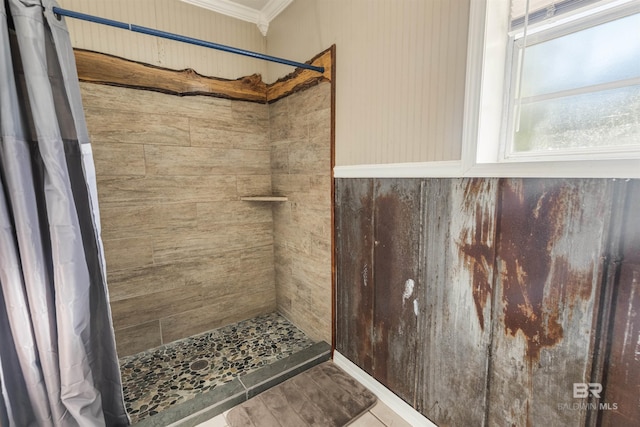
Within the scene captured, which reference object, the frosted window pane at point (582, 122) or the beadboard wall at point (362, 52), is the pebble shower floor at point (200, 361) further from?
the frosted window pane at point (582, 122)

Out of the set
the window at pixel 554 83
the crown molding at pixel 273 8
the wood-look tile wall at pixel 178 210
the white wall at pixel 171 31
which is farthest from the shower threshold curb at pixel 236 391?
the crown molding at pixel 273 8

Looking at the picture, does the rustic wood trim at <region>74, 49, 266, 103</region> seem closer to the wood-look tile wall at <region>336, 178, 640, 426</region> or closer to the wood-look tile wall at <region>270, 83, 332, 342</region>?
the wood-look tile wall at <region>270, 83, 332, 342</region>

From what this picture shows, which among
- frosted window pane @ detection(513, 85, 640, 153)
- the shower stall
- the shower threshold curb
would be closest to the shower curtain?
the shower threshold curb

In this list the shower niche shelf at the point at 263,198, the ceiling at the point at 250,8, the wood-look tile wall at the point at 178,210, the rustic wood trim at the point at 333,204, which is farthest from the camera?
the shower niche shelf at the point at 263,198

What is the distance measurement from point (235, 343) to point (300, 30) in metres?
2.23

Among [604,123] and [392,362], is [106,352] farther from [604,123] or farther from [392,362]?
[604,123]

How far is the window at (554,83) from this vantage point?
799 millimetres

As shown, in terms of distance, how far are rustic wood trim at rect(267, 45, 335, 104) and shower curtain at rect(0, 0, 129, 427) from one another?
118 cm

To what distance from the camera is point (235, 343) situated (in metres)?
2.05

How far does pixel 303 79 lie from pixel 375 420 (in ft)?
6.62

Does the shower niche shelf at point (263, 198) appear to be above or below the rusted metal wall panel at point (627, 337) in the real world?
above

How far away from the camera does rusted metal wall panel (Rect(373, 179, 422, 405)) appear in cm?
129

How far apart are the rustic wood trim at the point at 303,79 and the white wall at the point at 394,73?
0.19 ft

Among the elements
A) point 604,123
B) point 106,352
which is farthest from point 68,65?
point 604,123
